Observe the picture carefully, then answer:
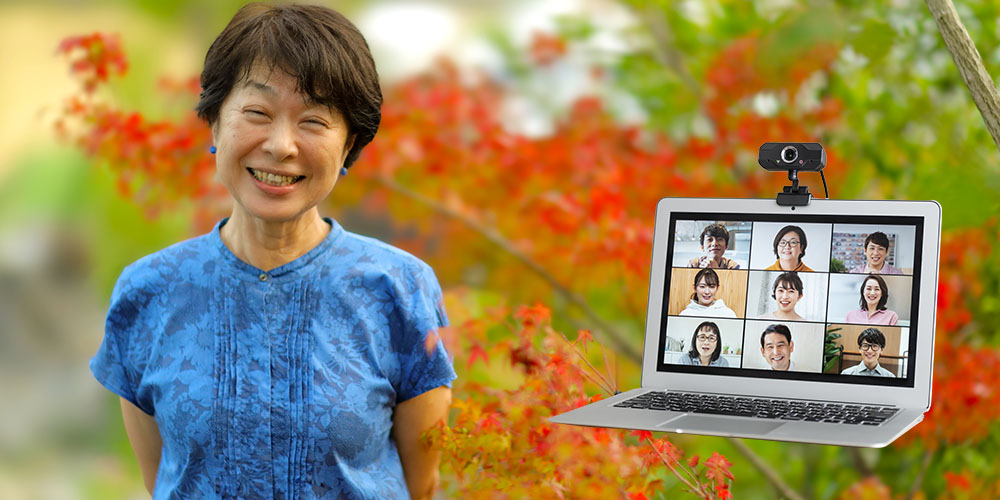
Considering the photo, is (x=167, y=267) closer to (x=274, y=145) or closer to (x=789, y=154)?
(x=274, y=145)

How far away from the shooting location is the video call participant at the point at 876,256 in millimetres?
997

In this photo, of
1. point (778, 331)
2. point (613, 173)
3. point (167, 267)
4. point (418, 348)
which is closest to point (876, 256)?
point (778, 331)

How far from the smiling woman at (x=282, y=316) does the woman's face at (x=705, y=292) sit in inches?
14.0

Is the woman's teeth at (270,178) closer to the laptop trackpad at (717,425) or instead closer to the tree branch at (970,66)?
the laptop trackpad at (717,425)

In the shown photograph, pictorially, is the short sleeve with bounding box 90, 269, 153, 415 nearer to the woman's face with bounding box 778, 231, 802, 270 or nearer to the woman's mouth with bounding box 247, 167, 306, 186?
the woman's mouth with bounding box 247, 167, 306, 186

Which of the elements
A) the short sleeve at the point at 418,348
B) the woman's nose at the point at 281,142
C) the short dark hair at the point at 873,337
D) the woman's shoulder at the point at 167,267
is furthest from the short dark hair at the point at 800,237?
the woman's shoulder at the point at 167,267

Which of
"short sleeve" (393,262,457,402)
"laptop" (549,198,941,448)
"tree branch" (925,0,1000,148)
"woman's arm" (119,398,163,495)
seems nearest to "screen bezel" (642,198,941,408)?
"laptop" (549,198,941,448)

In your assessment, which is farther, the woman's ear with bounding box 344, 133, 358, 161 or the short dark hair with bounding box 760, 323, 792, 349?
the woman's ear with bounding box 344, 133, 358, 161

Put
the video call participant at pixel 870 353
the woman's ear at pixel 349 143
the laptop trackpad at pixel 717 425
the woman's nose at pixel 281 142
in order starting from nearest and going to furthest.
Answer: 1. the laptop trackpad at pixel 717 425
2. the video call participant at pixel 870 353
3. the woman's nose at pixel 281 142
4. the woman's ear at pixel 349 143

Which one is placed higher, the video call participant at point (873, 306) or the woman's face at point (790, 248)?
the woman's face at point (790, 248)

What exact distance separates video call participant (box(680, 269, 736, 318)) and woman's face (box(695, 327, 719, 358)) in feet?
0.07

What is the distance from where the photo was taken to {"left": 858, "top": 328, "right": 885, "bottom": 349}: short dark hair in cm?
98

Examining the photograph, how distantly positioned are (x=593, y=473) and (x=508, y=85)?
7.79 feet

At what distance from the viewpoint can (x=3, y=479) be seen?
390 cm
